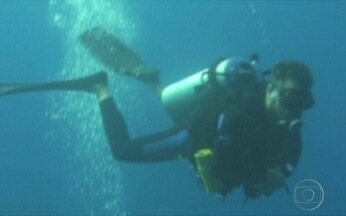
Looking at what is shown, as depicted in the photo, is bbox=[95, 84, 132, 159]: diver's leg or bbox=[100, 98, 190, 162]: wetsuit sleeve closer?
bbox=[100, 98, 190, 162]: wetsuit sleeve

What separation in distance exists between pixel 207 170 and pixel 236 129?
0.44m

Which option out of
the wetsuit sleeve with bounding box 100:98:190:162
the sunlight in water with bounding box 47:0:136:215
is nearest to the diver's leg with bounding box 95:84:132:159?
the wetsuit sleeve with bounding box 100:98:190:162

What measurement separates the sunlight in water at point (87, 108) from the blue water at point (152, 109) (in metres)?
0.13

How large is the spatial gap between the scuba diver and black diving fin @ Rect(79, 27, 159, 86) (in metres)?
0.91

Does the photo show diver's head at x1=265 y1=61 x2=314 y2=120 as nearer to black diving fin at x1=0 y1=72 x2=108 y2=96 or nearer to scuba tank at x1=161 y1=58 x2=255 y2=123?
scuba tank at x1=161 y1=58 x2=255 y2=123

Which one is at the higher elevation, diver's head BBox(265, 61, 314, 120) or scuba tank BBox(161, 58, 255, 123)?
scuba tank BBox(161, 58, 255, 123)

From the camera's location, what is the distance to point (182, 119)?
6.07 meters

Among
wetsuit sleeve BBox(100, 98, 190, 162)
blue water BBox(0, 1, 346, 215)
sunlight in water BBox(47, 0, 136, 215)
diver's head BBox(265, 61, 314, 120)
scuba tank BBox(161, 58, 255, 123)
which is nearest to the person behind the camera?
diver's head BBox(265, 61, 314, 120)

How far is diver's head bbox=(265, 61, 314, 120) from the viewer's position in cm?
492

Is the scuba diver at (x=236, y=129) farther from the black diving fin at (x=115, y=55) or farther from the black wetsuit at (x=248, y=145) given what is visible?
the black diving fin at (x=115, y=55)

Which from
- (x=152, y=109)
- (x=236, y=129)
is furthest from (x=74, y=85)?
(x=152, y=109)

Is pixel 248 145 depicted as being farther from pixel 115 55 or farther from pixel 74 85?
pixel 115 55

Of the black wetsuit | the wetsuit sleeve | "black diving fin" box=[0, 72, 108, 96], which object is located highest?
"black diving fin" box=[0, 72, 108, 96]

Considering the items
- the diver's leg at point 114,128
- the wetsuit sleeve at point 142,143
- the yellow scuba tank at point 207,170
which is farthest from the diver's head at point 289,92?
the diver's leg at point 114,128
